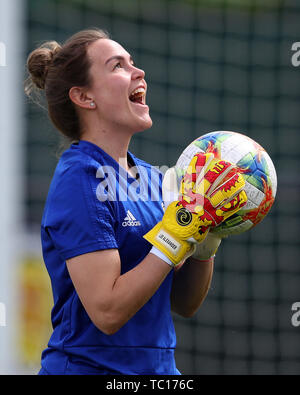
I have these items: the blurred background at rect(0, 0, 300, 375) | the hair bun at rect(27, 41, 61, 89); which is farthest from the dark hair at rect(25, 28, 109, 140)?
the blurred background at rect(0, 0, 300, 375)

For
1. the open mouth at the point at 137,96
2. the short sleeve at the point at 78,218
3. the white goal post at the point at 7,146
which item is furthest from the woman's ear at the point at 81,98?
the white goal post at the point at 7,146

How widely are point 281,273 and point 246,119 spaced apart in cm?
142

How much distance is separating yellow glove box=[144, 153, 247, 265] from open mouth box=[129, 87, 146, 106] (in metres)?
Result: 0.34

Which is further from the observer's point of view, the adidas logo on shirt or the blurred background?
the blurred background

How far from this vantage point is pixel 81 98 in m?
2.12

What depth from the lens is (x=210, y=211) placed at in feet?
6.10

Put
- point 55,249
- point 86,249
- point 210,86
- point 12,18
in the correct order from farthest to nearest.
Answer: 1. point 210,86
2. point 12,18
3. point 55,249
4. point 86,249

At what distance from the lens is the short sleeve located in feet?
5.97

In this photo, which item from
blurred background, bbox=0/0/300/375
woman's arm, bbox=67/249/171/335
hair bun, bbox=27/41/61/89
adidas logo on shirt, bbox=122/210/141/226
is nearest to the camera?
woman's arm, bbox=67/249/171/335

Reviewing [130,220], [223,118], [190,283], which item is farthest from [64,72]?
[223,118]

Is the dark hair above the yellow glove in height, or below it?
above

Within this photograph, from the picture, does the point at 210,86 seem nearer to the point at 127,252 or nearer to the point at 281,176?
the point at 281,176

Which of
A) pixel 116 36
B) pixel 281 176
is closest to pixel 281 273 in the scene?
pixel 281 176

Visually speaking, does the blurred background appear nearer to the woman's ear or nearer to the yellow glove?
the woman's ear
